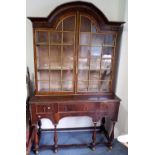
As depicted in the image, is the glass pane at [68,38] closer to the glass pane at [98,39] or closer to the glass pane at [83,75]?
the glass pane at [98,39]

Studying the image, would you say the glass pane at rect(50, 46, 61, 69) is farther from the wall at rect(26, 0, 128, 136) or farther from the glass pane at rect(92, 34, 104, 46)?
the glass pane at rect(92, 34, 104, 46)

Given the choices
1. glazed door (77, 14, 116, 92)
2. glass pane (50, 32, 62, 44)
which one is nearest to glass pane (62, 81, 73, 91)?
glazed door (77, 14, 116, 92)

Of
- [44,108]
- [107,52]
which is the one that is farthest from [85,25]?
[44,108]

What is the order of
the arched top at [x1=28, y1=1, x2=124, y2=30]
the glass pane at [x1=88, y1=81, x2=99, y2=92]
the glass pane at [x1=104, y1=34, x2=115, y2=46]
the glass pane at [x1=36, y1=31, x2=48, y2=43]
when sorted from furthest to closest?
the glass pane at [x1=88, y1=81, x2=99, y2=92] → the glass pane at [x1=104, y1=34, x2=115, y2=46] → the glass pane at [x1=36, y1=31, x2=48, y2=43] → the arched top at [x1=28, y1=1, x2=124, y2=30]

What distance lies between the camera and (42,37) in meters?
2.03

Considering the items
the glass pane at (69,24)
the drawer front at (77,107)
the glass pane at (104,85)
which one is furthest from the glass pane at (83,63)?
the drawer front at (77,107)

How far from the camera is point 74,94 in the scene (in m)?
2.16

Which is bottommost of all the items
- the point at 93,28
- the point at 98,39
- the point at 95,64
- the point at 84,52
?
the point at 95,64

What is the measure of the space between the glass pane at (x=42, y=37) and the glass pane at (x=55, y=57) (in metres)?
0.16

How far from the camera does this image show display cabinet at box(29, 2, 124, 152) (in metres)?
1.94

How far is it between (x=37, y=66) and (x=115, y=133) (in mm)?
1612

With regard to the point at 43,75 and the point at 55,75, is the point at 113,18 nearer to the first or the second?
the point at 55,75

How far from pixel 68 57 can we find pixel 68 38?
0.85 feet
